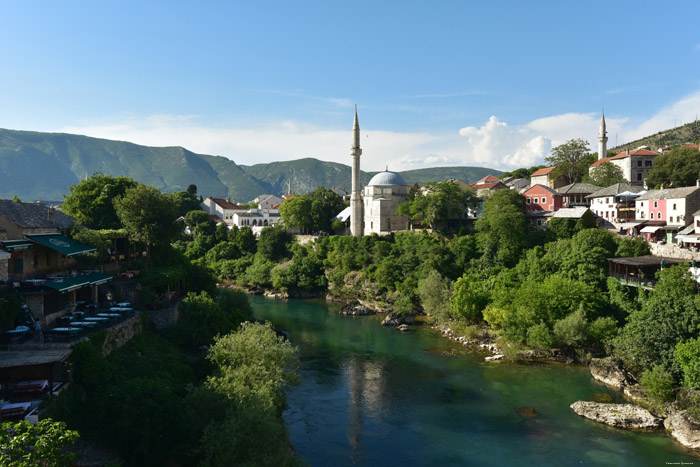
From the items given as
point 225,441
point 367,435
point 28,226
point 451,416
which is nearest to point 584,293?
point 451,416

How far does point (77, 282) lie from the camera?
83.5ft

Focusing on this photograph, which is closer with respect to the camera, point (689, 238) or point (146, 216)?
point (146, 216)

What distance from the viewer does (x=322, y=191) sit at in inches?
3140

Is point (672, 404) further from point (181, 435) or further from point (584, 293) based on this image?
point (181, 435)

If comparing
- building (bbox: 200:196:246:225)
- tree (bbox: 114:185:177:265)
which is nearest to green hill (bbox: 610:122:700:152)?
building (bbox: 200:196:246:225)

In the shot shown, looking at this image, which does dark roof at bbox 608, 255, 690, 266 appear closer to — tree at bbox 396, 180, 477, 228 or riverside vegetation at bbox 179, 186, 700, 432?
riverside vegetation at bbox 179, 186, 700, 432

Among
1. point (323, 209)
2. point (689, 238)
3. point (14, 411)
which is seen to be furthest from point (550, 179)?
point (14, 411)

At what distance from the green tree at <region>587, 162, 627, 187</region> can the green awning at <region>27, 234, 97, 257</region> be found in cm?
5483

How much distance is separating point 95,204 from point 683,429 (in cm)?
4088

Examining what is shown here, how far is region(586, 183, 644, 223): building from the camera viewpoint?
48.2m

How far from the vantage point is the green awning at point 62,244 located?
26.6 m

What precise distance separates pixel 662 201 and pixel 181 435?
145 feet

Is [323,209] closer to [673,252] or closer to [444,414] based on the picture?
[673,252]

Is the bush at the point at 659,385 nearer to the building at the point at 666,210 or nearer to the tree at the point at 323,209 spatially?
the building at the point at 666,210
